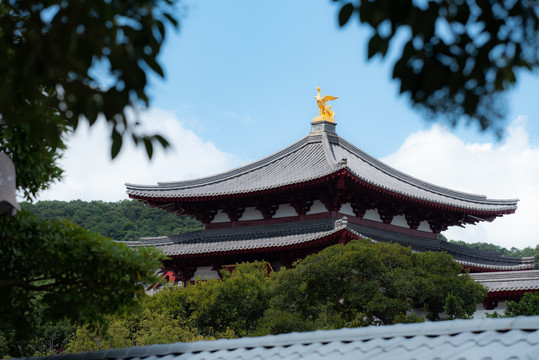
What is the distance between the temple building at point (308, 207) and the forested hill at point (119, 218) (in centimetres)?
2252

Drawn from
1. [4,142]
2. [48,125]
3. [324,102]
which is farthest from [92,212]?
[48,125]

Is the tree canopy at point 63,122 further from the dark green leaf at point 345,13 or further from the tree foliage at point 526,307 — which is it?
the tree foliage at point 526,307

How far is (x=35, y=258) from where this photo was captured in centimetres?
633

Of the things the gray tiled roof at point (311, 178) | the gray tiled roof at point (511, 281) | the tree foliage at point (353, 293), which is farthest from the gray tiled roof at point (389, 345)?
the gray tiled roof at point (511, 281)

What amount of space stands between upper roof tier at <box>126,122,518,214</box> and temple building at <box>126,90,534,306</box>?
0.12ft

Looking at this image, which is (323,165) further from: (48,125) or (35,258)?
(48,125)

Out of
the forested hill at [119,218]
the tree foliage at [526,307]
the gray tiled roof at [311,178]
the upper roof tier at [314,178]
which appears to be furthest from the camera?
the forested hill at [119,218]

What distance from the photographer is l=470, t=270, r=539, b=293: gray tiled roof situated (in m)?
18.2

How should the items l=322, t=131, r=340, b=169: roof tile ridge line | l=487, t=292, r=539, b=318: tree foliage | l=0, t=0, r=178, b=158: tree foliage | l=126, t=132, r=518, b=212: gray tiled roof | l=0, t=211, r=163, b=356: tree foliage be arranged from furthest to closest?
l=126, t=132, r=518, b=212: gray tiled roof → l=322, t=131, r=340, b=169: roof tile ridge line → l=487, t=292, r=539, b=318: tree foliage → l=0, t=211, r=163, b=356: tree foliage → l=0, t=0, r=178, b=158: tree foliage

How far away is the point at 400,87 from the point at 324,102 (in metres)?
21.3

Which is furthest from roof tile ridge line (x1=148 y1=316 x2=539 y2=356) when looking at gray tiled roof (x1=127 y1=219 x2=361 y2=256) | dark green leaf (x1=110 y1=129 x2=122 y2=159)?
gray tiled roof (x1=127 y1=219 x2=361 y2=256)

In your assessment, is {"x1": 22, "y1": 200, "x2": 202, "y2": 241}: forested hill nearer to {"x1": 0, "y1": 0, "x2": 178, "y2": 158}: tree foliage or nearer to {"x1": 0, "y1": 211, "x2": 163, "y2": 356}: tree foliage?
{"x1": 0, "y1": 211, "x2": 163, "y2": 356}: tree foliage

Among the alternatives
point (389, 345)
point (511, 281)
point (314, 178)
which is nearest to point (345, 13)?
point (389, 345)

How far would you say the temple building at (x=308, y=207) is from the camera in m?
20.1
